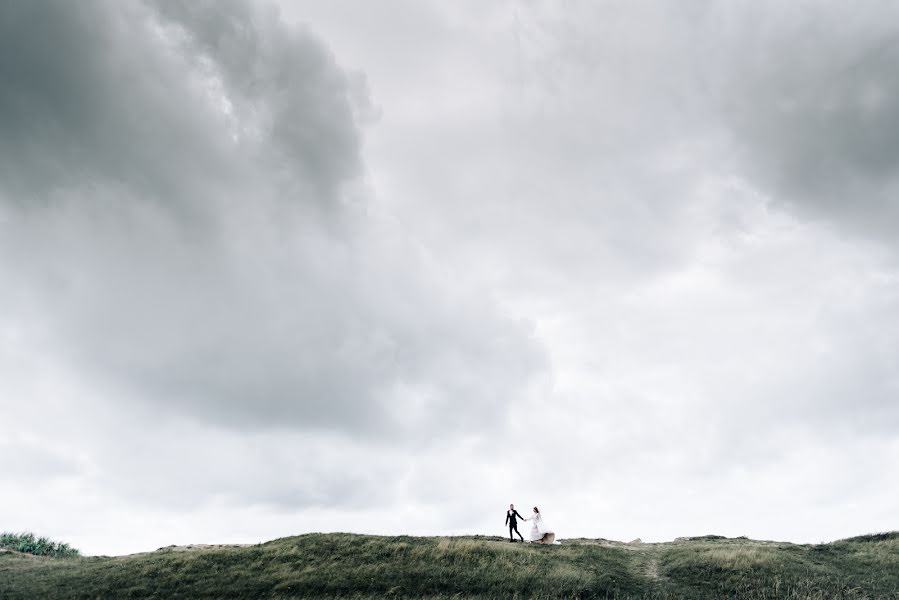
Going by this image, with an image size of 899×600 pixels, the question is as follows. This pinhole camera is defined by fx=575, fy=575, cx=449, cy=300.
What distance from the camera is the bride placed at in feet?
127

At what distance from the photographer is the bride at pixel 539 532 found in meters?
38.7

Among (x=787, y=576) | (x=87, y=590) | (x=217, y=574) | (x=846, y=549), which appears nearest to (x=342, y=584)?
(x=217, y=574)

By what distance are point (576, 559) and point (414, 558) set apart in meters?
9.45

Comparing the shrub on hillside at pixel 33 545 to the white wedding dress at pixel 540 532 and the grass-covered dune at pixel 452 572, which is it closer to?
the grass-covered dune at pixel 452 572

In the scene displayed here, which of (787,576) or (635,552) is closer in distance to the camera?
(787,576)

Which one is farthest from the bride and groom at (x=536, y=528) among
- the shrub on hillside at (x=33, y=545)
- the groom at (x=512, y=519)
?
the shrub on hillside at (x=33, y=545)

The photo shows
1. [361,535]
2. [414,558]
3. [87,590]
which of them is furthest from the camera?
[361,535]

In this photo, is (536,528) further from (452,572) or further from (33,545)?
(33,545)

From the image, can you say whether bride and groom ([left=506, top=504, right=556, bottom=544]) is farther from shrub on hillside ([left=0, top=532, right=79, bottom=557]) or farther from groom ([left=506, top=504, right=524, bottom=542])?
shrub on hillside ([left=0, top=532, right=79, bottom=557])

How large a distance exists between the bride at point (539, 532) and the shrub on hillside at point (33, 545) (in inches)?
1419

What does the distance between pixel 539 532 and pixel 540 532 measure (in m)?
0.08

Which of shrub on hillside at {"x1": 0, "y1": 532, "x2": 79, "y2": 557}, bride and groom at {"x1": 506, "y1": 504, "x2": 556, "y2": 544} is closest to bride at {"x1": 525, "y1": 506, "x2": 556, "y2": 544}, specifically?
bride and groom at {"x1": 506, "y1": 504, "x2": 556, "y2": 544}

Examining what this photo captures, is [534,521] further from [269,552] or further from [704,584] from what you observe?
[269,552]

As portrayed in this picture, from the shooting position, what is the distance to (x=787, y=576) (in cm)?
3034
